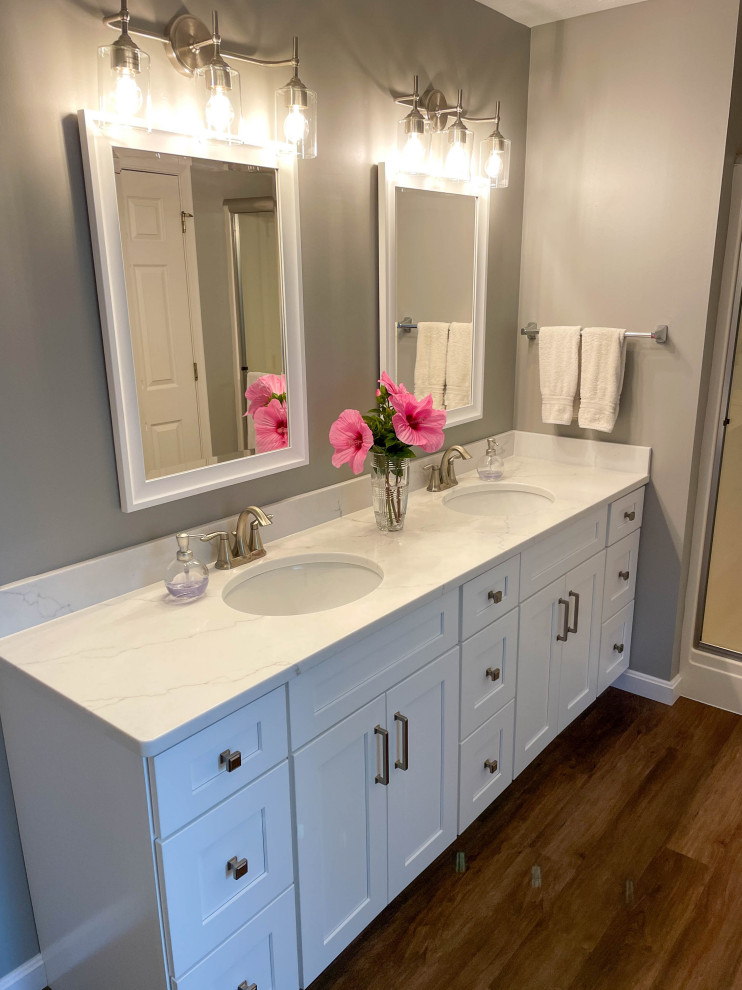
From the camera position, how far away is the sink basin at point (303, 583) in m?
1.72

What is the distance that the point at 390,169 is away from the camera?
206 cm

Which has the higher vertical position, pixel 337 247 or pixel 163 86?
pixel 163 86

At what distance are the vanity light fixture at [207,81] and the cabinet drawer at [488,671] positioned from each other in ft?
3.97

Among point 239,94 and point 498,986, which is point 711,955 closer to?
point 498,986

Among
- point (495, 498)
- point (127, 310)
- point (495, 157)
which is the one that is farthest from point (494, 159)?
point (127, 310)

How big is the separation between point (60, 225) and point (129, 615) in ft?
2.48

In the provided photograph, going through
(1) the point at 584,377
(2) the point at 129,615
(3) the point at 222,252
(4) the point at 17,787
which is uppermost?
(3) the point at 222,252

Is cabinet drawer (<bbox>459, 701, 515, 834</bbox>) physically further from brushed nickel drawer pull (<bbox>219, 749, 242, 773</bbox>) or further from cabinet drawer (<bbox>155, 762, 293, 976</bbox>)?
brushed nickel drawer pull (<bbox>219, 749, 242, 773</bbox>)

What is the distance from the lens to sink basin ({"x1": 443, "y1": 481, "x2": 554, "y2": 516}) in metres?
2.37

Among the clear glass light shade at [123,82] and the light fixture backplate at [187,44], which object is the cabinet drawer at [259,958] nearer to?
the clear glass light shade at [123,82]

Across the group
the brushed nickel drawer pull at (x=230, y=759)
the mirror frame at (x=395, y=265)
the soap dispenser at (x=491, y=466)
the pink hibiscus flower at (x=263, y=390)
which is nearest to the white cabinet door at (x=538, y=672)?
the soap dispenser at (x=491, y=466)

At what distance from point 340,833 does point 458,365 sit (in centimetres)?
149

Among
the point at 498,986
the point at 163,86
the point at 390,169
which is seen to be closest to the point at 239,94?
the point at 163,86

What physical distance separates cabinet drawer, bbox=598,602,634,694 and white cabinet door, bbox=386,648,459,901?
884mm
